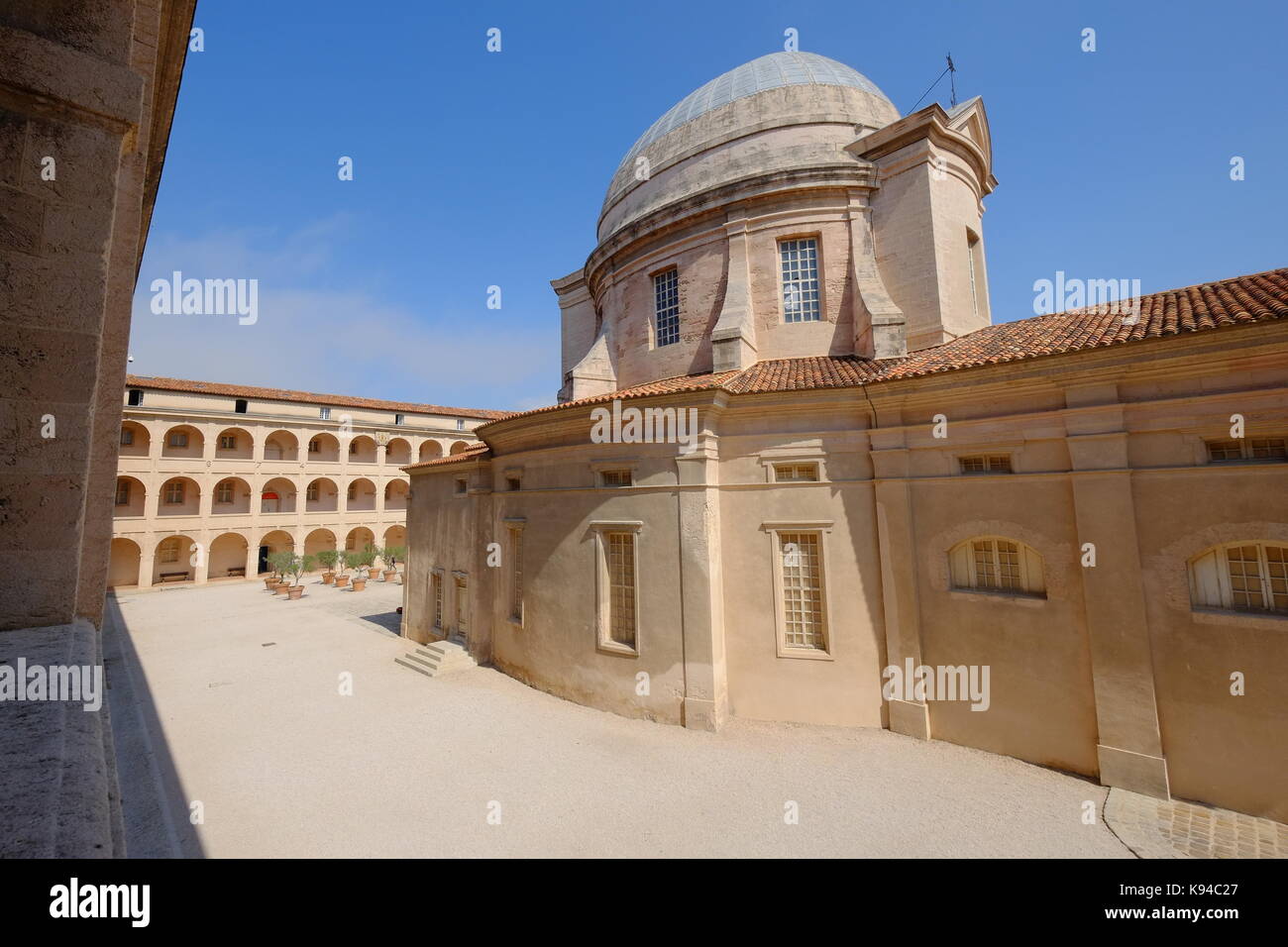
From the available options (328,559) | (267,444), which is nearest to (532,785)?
(328,559)

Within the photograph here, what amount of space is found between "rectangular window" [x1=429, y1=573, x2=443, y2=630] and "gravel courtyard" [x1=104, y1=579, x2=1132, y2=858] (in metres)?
4.44

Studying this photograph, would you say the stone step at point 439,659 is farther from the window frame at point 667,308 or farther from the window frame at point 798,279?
the window frame at point 798,279

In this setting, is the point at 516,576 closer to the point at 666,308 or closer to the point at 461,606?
the point at 461,606

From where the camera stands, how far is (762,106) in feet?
53.5

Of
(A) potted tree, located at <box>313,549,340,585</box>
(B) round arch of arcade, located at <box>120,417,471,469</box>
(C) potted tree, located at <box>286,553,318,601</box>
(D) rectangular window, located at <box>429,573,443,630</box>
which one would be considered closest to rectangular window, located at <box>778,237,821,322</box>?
(D) rectangular window, located at <box>429,573,443,630</box>

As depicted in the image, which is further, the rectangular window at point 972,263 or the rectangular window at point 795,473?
the rectangular window at point 972,263

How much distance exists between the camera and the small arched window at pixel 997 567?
31.4 feet

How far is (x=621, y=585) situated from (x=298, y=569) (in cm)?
3197

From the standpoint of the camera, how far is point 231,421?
35.3 meters

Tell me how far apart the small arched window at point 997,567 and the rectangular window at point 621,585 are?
6.66m

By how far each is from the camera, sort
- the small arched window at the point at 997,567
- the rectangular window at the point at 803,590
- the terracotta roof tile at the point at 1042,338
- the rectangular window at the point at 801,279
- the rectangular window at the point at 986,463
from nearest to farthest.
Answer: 1. the terracotta roof tile at the point at 1042,338
2. the small arched window at the point at 997,567
3. the rectangular window at the point at 986,463
4. the rectangular window at the point at 803,590
5. the rectangular window at the point at 801,279

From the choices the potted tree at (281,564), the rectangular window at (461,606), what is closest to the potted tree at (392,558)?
the potted tree at (281,564)
